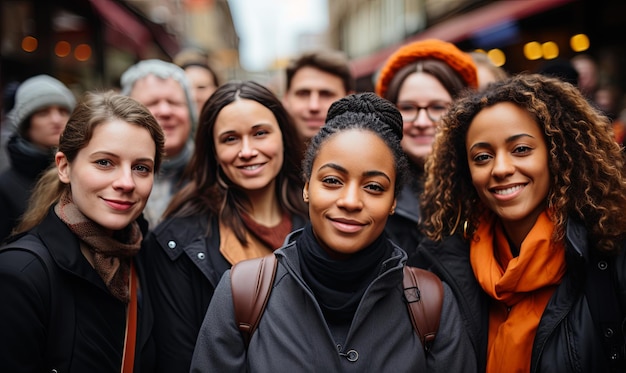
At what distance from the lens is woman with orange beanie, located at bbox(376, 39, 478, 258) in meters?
3.69

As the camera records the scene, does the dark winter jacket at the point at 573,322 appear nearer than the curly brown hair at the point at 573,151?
Yes

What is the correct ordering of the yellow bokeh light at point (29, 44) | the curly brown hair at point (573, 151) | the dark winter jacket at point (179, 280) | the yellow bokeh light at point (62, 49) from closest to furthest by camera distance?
the curly brown hair at point (573, 151)
the dark winter jacket at point (179, 280)
the yellow bokeh light at point (29, 44)
the yellow bokeh light at point (62, 49)

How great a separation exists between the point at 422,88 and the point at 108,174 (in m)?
2.17

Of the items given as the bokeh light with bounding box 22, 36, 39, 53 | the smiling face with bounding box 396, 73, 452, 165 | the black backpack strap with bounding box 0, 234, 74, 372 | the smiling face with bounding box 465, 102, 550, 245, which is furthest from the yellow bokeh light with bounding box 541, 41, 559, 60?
the black backpack strap with bounding box 0, 234, 74, 372

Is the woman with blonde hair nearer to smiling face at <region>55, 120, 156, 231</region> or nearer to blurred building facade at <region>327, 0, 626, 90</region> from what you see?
smiling face at <region>55, 120, 156, 231</region>

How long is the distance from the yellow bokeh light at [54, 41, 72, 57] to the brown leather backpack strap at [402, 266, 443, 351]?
9.28 metres

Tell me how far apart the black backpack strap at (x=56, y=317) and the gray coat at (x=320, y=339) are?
0.53 metres

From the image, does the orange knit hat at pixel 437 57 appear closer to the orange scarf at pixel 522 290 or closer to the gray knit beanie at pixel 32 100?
the orange scarf at pixel 522 290

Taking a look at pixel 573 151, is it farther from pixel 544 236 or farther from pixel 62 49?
pixel 62 49

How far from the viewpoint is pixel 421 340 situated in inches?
87.4

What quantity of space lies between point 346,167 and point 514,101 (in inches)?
36.6

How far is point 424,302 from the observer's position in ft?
7.50

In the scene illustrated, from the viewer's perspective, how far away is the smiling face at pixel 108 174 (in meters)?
2.51

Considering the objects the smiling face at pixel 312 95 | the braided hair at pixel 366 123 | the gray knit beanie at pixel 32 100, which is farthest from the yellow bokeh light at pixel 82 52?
the braided hair at pixel 366 123
